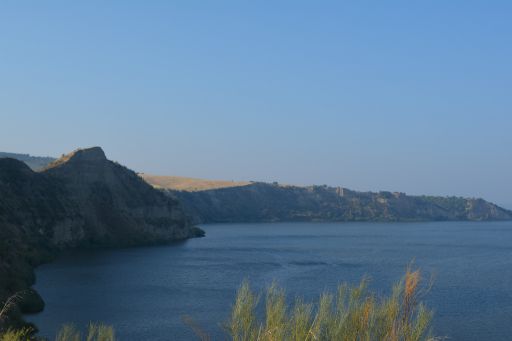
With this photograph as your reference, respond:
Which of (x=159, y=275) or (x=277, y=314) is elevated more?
Answer: (x=277, y=314)

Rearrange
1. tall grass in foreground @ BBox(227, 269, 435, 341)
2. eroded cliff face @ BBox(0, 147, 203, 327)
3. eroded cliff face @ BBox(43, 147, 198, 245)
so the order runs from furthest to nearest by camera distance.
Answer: eroded cliff face @ BBox(43, 147, 198, 245), eroded cliff face @ BBox(0, 147, 203, 327), tall grass in foreground @ BBox(227, 269, 435, 341)

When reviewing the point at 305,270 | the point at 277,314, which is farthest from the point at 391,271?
the point at 277,314

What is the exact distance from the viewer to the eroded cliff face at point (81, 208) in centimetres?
8806

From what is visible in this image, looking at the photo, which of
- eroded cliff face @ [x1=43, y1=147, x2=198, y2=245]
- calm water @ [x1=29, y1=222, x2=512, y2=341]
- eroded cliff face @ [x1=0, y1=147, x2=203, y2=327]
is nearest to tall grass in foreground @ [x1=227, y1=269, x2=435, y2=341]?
calm water @ [x1=29, y1=222, x2=512, y2=341]

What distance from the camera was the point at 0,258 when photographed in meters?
53.1

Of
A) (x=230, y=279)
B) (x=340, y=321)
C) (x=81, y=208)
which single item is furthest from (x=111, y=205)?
(x=340, y=321)

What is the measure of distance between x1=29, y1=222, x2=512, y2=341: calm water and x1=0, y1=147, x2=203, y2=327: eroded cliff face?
6486mm

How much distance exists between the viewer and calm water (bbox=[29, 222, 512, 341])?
4462 cm

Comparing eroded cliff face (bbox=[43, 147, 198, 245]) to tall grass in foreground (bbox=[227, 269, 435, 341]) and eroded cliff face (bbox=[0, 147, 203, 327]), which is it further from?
tall grass in foreground (bbox=[227, 269, 435, 341])

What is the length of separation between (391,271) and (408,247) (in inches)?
1545

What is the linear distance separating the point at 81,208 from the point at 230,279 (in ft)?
183

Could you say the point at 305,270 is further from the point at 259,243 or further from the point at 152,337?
the point at 259,243

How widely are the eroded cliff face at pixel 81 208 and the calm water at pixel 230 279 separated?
6486 mm

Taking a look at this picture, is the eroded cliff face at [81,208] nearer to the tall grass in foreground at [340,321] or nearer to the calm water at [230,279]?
the calm water at [230,279]
